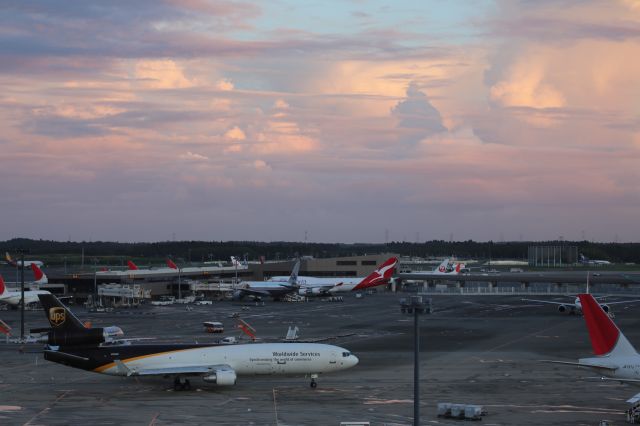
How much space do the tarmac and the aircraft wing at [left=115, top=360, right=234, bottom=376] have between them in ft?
4.69

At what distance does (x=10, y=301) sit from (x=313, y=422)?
10712cm

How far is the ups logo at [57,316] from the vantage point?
6800 cm

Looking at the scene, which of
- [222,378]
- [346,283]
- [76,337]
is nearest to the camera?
[222,378]

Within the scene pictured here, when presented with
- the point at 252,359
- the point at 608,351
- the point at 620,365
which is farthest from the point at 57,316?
the point at 620,365

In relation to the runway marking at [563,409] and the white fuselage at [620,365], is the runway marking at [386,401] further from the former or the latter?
the white fuselage at [620,365]

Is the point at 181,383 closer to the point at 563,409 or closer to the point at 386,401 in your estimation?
the point at 386,401

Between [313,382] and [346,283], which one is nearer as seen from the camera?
[313,382]

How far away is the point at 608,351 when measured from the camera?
52.5m

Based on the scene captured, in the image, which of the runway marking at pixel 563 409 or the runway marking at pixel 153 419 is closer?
the runway marking at pixel 153 419

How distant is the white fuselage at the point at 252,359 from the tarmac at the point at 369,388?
1.60m

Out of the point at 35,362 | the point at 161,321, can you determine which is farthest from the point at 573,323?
the point at 35,362

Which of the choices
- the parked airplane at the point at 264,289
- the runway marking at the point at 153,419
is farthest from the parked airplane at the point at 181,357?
the parked airplane at the point at 264,289

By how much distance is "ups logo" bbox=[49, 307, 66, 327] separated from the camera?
68000 millimetres

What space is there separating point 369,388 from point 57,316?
2433cm
